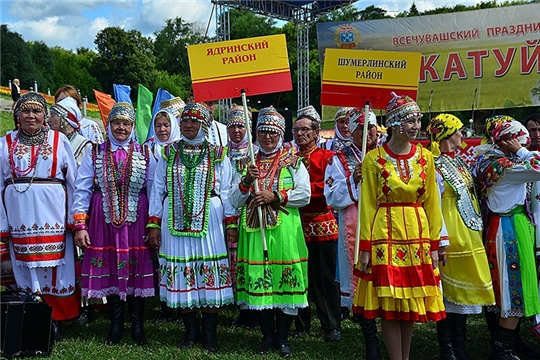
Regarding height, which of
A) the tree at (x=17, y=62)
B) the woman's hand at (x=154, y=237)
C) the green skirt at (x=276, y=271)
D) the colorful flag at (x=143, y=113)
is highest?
the tree at (x=17, y=62)

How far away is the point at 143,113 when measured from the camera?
7555 mm

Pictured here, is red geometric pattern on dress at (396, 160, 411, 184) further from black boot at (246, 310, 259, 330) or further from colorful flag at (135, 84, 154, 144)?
colorful flag at (135, 84, 154, 144)

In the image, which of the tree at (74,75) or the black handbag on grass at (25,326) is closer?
the black handbag on grass at (25,326)

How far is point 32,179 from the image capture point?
4.71 m

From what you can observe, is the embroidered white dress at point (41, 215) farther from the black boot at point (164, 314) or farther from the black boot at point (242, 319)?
the black boot at point (242, 319)

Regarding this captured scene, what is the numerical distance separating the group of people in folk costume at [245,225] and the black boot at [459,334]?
1 cm

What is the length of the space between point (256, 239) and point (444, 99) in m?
13.4

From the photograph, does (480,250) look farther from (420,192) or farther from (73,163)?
(73,163)

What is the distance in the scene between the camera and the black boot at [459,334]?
14.5ft

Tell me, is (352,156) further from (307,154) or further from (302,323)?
(302,323)

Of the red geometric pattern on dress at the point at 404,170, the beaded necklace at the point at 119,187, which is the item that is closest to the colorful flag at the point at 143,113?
the beaded necklace at the point at 119,187

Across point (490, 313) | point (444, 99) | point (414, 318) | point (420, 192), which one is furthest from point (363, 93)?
point (444, 99)

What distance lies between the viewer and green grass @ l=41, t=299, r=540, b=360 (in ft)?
14.9

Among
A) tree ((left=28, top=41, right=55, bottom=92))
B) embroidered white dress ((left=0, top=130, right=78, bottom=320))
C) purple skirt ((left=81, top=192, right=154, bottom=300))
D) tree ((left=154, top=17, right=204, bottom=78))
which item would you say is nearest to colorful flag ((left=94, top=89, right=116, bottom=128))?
embroidered white dress ((left=0, top=130, right=78, bottom=320))
